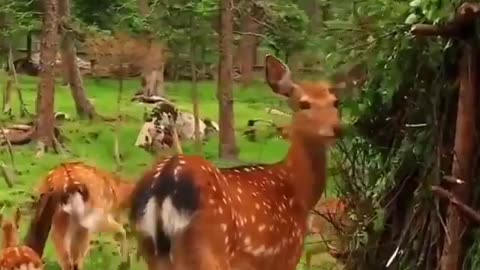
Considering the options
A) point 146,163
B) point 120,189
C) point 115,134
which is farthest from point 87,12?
point 120,189

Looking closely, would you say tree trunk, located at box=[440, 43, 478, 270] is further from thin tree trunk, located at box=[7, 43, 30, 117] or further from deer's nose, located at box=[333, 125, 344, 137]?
thin tree trunk, located at box=[7, 43, 30, 117]

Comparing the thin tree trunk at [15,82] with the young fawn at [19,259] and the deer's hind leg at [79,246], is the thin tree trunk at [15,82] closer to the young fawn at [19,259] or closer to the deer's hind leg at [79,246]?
the deer's hind leg at [79,246]

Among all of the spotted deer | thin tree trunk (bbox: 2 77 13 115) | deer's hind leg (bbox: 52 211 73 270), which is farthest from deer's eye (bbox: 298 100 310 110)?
thin tree trunk (bbox: 2 77 13 115)

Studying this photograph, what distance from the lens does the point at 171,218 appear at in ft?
15.6

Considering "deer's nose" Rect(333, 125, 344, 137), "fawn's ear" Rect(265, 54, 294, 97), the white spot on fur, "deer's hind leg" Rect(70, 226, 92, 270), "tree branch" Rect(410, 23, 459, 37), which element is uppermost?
"tree branch" Rect(410, 23, 459, 37)

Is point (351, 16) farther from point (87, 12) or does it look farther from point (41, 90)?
point (87, 12)

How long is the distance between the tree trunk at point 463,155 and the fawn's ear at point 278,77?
→ 4.12ft

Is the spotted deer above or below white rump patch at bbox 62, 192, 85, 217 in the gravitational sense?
above

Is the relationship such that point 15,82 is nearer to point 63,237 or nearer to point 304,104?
point 63,237

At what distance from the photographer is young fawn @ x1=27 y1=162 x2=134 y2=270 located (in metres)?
7.74

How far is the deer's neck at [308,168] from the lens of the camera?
220 inches

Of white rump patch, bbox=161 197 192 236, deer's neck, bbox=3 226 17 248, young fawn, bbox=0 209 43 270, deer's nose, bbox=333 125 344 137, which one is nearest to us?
white rump patch, bbox=161 197 192 236

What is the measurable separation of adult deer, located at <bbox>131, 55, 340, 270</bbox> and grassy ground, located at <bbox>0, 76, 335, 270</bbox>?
34.3 inches

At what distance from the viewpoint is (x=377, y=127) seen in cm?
511
